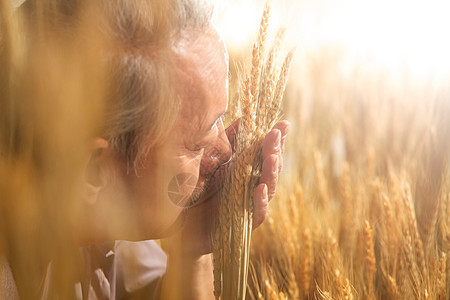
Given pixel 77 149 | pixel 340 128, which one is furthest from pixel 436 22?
pixel 77 149

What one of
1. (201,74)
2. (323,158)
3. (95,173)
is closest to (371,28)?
(323,158)

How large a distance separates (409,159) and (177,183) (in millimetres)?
1106

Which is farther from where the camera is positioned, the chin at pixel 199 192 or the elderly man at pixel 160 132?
the chin at pixel 199 192

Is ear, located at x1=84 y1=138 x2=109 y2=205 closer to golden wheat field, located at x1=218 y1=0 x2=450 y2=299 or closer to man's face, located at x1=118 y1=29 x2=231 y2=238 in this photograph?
man's face, located at x1=118 y1=29 x2=231 y2=238

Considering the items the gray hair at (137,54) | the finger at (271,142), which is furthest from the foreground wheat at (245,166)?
the gray hair at (137,54)

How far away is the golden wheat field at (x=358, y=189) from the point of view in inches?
42.0

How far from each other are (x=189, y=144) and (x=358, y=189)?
72 centimetres

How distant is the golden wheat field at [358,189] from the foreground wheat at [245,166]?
9 cm

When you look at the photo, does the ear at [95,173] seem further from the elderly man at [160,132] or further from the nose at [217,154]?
the nose at [217,154]

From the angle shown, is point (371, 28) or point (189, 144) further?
point (371, 28)

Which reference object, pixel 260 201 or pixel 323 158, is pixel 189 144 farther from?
pixel 323 158

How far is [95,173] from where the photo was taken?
81cm

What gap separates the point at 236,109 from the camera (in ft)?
2.92

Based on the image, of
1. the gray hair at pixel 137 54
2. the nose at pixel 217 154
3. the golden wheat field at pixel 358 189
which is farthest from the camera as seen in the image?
the golden wheat field at pixel 358 189
